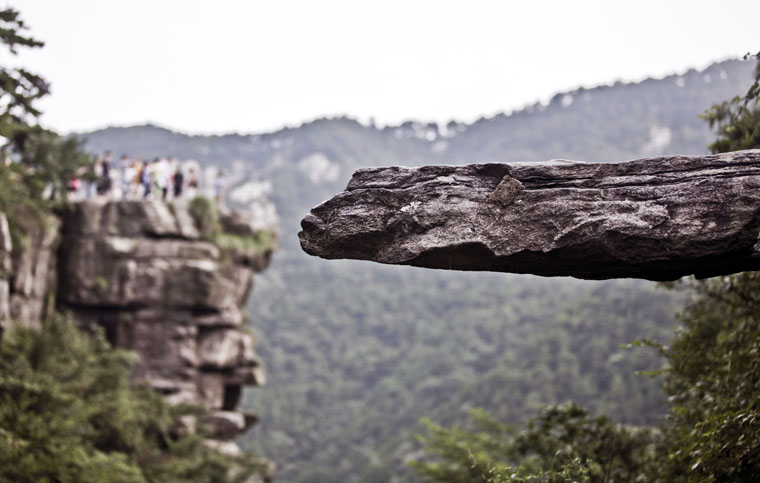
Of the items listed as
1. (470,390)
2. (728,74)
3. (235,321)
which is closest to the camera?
(235,321)

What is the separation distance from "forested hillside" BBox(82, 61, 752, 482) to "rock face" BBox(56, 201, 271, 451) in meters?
15.7

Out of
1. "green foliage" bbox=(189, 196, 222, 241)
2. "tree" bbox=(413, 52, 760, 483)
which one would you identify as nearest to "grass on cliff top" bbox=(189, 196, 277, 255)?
"green foliage" bbox=(189, 196, 222, 241)

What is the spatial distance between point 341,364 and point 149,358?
41190 mm

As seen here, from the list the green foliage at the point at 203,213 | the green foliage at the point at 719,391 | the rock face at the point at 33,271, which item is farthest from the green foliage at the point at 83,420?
the green foliage at the point at 719,391

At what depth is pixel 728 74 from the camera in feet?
204

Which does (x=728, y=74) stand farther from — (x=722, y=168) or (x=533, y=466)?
(x=722, y=168)

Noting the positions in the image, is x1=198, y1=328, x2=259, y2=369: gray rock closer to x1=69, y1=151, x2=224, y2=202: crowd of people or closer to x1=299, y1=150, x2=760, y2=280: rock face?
x1=69, y1=151, x2=224, y2=202: crowd of people

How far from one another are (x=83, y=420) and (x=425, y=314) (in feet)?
172

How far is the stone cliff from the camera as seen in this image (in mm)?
14977

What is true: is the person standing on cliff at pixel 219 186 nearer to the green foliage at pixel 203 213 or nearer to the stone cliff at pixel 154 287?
the green foliage at pixel 203 213

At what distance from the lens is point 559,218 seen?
4438mm

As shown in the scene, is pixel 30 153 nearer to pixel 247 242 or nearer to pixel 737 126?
pixel 247 242

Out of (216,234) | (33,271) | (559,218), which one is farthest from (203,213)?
(559,218)

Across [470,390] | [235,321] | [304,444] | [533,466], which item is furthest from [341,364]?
[533,466]
